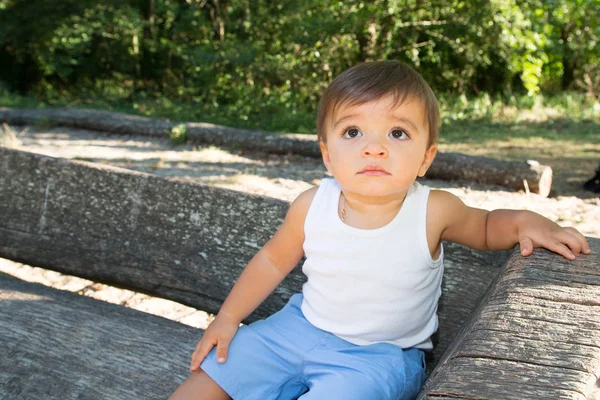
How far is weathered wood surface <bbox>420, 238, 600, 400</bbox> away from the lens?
1.03 meters

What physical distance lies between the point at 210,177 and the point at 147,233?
10.4ft

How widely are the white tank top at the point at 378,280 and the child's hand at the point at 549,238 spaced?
232 millimetres

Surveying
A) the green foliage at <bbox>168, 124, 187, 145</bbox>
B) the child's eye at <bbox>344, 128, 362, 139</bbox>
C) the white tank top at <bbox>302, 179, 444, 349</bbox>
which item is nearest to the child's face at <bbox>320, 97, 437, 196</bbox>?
the child's eye at <bbox>344, 128, 362, 139</bbox>

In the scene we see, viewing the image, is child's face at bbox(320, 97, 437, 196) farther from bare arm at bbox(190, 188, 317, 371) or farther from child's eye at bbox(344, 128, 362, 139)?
bare arm at bbox(190, 188, 317, 371)

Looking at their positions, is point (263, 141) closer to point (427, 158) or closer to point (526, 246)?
point (427, 158)

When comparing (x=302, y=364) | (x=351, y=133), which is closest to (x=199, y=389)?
(x=302, y=364)

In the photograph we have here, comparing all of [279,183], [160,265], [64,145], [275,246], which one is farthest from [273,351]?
[64,145]

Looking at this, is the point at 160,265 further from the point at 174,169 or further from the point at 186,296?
the point at 174,169

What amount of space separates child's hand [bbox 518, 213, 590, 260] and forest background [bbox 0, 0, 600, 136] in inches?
234

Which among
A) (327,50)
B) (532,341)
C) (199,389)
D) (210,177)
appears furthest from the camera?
(327,50)

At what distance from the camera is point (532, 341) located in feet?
3.77

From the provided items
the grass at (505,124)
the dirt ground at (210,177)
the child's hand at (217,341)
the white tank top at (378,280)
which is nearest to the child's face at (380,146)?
the white tank top at (378,280)

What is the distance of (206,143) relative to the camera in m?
6.74

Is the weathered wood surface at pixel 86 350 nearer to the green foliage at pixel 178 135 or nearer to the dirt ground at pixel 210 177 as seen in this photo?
the dirt ground at pixel 210 177
